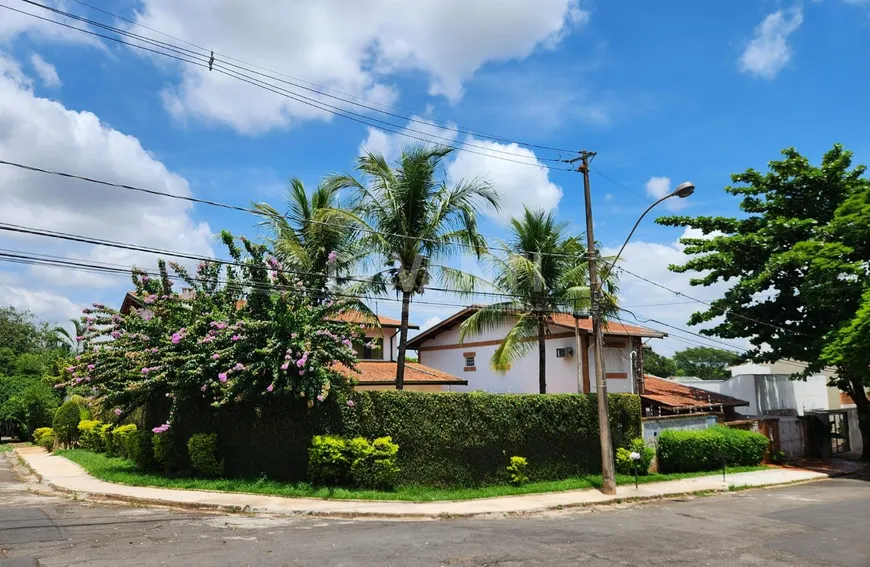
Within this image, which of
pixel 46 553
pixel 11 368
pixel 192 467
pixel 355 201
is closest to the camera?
pixel 46 553

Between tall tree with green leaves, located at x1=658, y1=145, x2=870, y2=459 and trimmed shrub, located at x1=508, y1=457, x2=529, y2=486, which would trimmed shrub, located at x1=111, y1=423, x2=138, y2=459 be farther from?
tall tree with green leaves, located at x1=658, y1=145, x2=870, y2=459

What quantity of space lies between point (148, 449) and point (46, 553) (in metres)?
9.63

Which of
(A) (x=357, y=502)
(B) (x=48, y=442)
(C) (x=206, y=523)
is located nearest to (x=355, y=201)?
(A) (x=357, y=502)

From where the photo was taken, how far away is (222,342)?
51.6 ft

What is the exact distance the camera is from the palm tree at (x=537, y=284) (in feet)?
70.1

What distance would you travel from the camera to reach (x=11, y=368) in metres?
55.0

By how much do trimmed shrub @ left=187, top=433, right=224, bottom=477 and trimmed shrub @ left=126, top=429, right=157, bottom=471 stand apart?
→ 8.07ft

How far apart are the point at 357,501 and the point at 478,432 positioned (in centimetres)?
400

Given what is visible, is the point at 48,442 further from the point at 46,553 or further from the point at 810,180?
the point at 810,180

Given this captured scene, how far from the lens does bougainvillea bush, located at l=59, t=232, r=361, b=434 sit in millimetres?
14922

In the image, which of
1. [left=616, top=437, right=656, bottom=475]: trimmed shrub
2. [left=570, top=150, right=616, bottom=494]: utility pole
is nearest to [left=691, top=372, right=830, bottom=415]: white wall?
[left=616, top=437, right=656, bottom=475]: trimmed shrub

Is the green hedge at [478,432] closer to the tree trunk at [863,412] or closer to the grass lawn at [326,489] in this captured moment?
the grass lawn at [326,489]

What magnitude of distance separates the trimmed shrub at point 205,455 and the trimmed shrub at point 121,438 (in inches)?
221

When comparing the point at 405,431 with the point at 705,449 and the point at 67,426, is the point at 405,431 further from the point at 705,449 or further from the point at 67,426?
the point at 67,426
